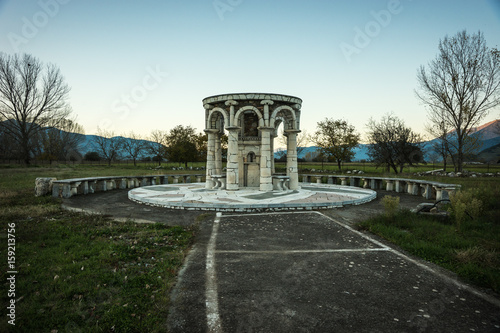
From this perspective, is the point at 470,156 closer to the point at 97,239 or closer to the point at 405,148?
the point at 405,148

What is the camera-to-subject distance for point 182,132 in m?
50.7

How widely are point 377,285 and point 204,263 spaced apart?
10.5ft

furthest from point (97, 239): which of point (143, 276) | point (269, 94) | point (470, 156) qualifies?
point (470, 156)

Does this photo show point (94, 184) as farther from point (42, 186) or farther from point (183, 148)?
point (183, 148)

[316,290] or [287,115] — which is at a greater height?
[287,115]

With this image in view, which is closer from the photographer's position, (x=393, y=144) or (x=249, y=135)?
(x=249, y=135)

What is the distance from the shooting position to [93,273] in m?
4.25

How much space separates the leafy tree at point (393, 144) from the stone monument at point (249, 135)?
67.9 feet

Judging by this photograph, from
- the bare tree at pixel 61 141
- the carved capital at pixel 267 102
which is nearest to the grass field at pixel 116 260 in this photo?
the carved capital at pixel 267 102

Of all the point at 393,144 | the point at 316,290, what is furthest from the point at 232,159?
the point at 393,144

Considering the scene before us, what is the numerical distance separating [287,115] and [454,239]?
10.7 meters

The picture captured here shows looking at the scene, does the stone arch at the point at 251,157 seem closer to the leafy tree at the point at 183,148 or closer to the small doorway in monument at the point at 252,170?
the small doorway in monument at the point at 252,170

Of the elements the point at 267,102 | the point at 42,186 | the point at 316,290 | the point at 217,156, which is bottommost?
the point at 316,290

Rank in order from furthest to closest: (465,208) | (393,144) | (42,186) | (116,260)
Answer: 1. (393,144)
2. (42,186)
3. (465,208)
4. (116,260)
